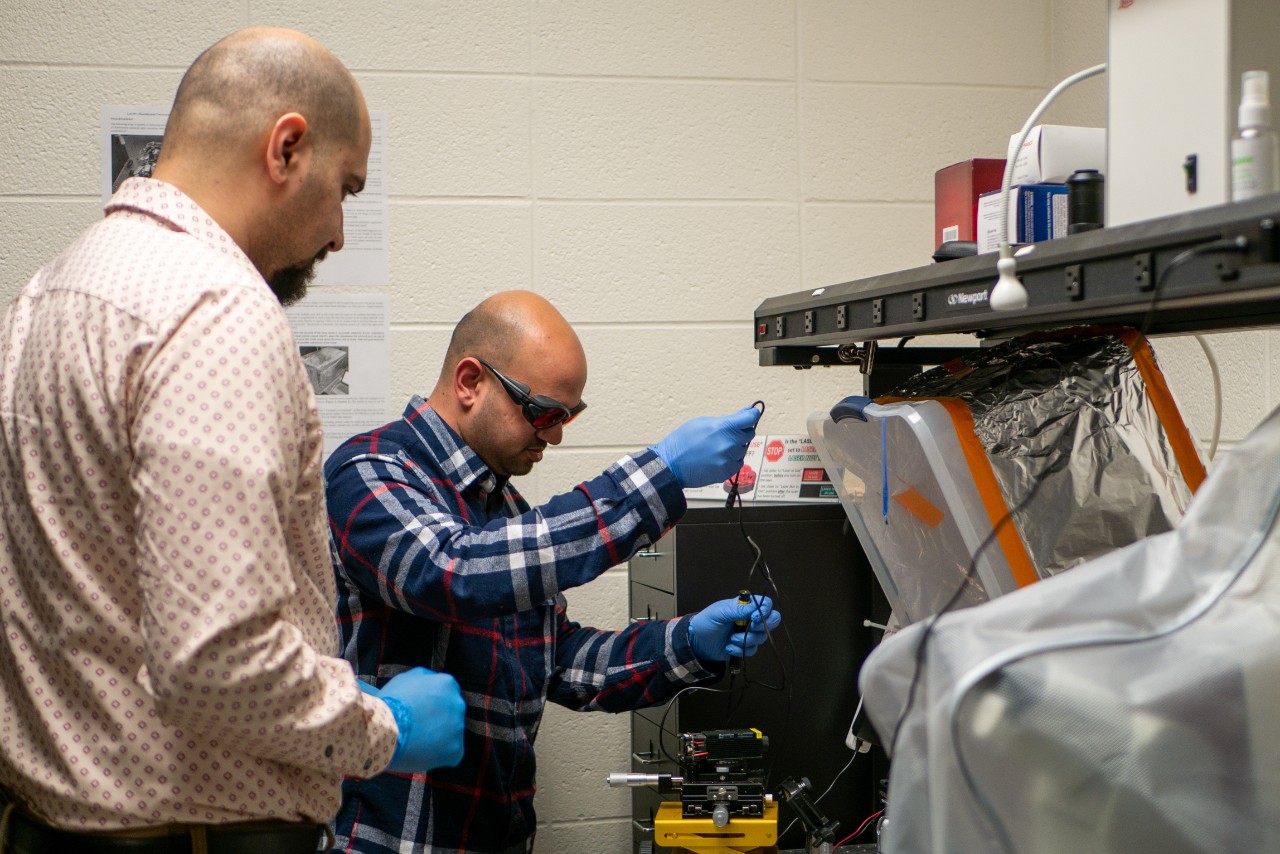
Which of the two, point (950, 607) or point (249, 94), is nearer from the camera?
point (950, 607)

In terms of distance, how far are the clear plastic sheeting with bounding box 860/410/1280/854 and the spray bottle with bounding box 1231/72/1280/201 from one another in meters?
0.27

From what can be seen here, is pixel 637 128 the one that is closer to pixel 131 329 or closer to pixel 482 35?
pixel 482 35

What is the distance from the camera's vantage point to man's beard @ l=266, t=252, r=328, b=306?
1.30 m

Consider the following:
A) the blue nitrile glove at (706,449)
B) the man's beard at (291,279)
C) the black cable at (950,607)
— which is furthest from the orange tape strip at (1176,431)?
the man's beard at (291,279)

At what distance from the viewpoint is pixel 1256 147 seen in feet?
2.81

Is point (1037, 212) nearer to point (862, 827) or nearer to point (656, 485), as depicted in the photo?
point (656, 485)

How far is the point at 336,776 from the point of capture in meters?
1.19

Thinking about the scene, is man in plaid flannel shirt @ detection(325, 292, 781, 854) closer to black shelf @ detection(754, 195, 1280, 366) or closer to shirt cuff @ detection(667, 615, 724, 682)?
shirt cuff @ detection(667, 615, 724, 682)

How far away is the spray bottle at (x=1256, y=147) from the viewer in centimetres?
85

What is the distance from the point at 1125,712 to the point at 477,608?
3.32 feet

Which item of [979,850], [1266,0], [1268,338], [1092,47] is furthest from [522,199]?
[979,850]

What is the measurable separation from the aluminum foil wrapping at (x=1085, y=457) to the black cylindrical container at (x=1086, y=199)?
0.12 metres

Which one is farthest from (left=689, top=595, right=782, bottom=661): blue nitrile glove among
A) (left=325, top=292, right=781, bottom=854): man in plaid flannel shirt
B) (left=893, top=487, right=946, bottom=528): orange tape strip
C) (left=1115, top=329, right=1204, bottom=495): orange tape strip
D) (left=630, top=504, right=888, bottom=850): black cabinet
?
(left=1115, top=329, right=1204, bottom=495): orange tape strip

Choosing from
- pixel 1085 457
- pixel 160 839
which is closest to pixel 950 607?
pixel 1085 457
